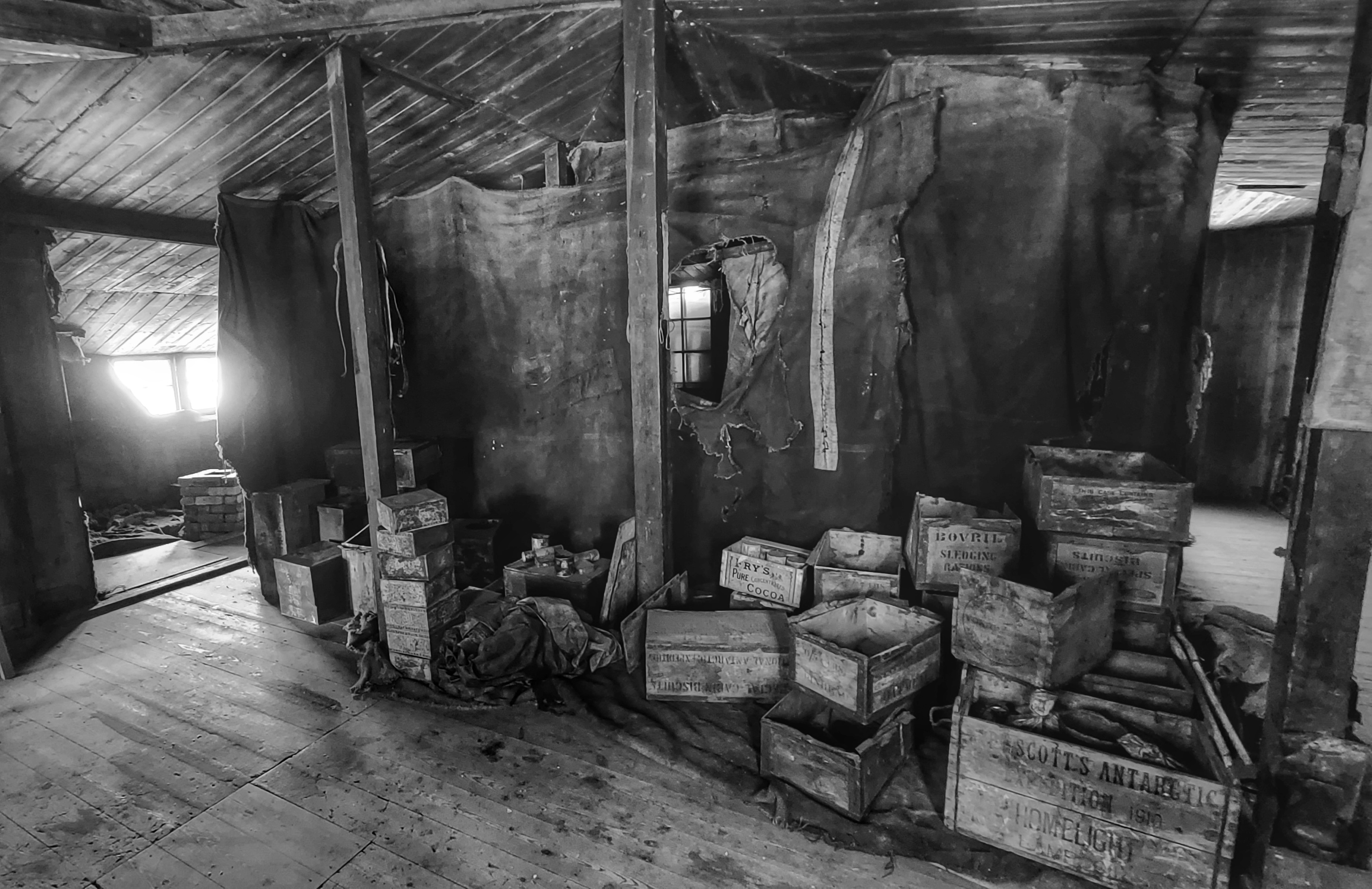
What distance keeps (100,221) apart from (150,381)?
3.96m

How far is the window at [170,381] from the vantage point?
791 cm

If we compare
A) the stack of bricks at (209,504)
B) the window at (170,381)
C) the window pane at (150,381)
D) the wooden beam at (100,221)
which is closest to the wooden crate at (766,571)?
the wooden beam at (100,221)

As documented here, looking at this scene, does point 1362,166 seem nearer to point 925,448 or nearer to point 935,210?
point 935,210

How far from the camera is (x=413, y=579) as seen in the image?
381 cm

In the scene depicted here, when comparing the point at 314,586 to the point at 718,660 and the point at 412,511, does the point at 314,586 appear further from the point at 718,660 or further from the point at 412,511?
the point at 718,660

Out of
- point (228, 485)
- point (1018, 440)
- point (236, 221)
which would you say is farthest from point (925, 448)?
point (228, 485)

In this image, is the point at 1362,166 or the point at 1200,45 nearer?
the point at 1362,166

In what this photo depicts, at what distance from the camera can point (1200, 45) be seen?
3137 millimetres

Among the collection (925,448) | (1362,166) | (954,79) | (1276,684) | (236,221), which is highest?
(954,79)

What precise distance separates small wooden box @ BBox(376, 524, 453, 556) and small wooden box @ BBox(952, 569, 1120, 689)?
9.44 feet

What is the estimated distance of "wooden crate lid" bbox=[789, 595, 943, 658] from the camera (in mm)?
3143

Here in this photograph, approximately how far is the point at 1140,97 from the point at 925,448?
1973 millimetres

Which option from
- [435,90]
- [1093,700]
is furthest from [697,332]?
[1093,700]

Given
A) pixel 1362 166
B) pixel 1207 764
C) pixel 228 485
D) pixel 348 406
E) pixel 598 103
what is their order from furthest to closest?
pixel 228 485, pixel 348 406, pixel 598 103, pixel 1207 764, pixel 1362 166
